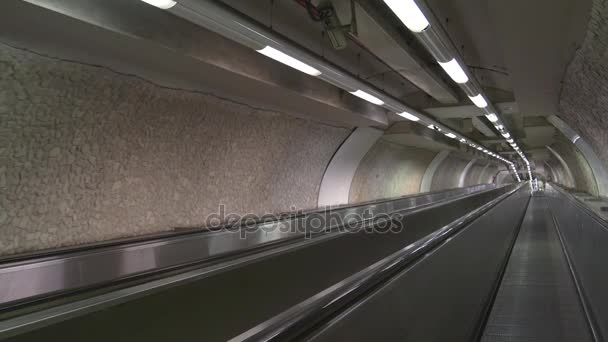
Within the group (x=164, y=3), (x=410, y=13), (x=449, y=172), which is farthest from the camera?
(x=449, y=172)

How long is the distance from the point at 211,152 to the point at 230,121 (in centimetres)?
78

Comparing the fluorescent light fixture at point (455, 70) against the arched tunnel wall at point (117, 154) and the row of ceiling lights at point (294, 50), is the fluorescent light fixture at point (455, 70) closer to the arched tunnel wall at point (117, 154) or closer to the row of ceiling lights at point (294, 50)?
the row of ceiling lights at point (294, 50)

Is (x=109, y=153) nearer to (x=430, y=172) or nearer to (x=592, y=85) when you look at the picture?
(x=592, y=85)

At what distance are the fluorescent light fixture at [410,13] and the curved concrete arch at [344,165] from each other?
798 centimetres

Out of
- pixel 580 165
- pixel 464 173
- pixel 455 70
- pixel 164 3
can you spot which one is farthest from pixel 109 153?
pixel 464 173

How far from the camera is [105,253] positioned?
4512 mm

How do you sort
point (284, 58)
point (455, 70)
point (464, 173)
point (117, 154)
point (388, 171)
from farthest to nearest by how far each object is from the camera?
point (464, 173)
point (388, 171)
point (117, 154)
point (455, 70)
point (284, 58)

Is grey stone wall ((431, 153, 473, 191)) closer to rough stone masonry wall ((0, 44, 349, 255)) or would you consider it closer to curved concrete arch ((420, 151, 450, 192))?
curved concrete arch ((420, 151, 450, 192))

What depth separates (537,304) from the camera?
14.8 feet

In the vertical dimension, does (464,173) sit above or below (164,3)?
below

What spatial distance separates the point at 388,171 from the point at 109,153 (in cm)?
1310

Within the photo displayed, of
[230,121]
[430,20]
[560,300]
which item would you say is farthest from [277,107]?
[560,300]

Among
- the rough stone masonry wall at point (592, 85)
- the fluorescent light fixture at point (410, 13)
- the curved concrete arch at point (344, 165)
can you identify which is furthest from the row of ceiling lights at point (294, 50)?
the curved concrete arch at point (344, 165)

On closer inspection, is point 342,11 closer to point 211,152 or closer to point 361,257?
point 361,257
